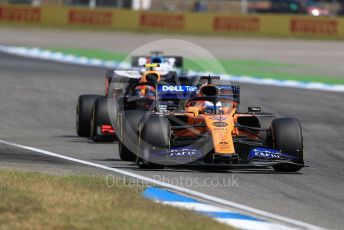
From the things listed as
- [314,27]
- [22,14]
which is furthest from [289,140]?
[22,14]

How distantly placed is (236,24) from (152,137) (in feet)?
126

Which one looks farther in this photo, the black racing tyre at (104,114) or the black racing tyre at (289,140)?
the black racing tyre at (104,114)

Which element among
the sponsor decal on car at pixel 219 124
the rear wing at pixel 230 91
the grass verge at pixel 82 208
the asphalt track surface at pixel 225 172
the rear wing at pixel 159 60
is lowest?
the asphalt track surface at pixel 225 172

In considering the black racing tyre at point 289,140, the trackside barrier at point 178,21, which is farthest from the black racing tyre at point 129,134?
the trackside barrier at point 178,21

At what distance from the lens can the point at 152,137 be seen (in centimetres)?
1281

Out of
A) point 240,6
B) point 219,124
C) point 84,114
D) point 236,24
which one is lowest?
point 84,114

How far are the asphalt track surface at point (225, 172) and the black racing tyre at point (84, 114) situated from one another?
0.67 feet

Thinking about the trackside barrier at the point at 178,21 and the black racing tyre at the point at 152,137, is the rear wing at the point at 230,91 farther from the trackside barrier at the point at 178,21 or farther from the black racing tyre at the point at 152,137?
the trackside barrier at the point at 178,21

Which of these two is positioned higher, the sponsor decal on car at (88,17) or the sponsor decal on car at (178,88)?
the sponsor decal on car at (178,88)

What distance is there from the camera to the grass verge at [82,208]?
8516 millimetres

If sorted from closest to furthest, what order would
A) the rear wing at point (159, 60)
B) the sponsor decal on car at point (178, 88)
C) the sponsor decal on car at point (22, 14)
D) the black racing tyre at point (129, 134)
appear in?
the black racing tyre at point (129, 134)
the sponsor decal on car at point (178, 88)
the rear wing at point (159, 60)
the sponsor decal on car at point (22, 14)

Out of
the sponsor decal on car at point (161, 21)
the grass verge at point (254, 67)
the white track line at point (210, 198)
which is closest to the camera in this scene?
the white track line at point (210, 198)

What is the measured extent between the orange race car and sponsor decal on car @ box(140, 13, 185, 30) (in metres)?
36.9

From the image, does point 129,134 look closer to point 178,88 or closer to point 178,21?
point 178,88
